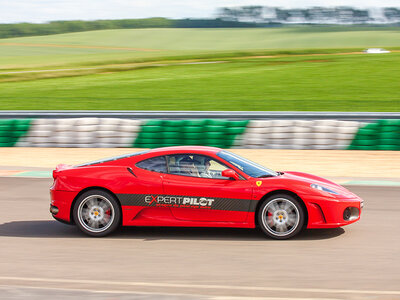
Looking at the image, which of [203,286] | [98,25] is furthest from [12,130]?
[98,25]

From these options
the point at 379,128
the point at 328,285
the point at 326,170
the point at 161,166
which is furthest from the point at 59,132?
the point at 328,285

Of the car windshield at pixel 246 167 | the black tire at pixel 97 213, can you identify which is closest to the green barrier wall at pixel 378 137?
the car windshield at pixel 246 167

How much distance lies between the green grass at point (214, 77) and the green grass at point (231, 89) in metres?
0.06

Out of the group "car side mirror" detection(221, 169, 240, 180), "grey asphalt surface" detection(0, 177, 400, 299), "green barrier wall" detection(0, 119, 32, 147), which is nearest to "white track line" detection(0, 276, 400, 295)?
"grey asphalt surface" detection(0, 177, 400, 299)

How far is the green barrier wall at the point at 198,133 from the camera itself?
16.2 meters

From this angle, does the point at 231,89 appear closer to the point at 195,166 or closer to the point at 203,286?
the point at 195,166

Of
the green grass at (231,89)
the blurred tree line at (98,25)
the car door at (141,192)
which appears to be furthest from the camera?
the blurred tree line at (98,25)

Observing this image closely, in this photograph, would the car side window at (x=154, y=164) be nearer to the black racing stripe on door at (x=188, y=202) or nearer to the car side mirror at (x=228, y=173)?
the black racing stripe on door at (x=188, y=202)

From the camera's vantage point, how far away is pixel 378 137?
1569 centimetres

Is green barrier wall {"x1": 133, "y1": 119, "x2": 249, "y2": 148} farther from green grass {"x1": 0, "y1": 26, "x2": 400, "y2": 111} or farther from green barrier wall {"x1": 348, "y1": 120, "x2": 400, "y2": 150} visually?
green grass {"x1": 0, "y1": 26, "x2": 400, "y2": 111}

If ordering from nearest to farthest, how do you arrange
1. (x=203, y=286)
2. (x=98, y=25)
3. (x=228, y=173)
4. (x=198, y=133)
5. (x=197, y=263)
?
(x=203, y=286) → (x=197, y=263) → (x=228, y=173) → (x=198, y=133) → (x=98, y=25)

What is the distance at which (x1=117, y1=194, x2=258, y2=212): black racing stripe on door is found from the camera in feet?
23.2

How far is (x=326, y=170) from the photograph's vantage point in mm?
13359

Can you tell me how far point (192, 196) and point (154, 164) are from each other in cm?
65
